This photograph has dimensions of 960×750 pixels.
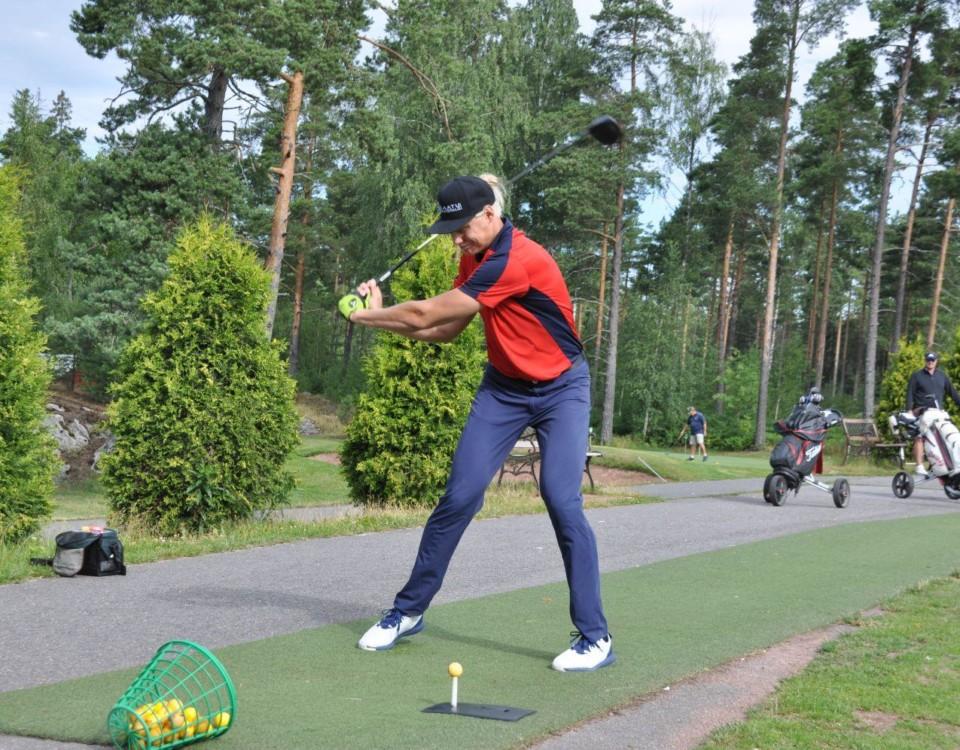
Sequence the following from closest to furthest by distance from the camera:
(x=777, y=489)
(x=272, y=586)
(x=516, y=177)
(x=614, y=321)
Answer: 1. (x=516, y=177)
2. (x=272, y=586)
3. (x=777, y=489)
4. (x=614, y=321)

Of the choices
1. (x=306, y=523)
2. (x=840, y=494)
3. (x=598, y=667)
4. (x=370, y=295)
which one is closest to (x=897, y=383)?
(x=840, y=494)

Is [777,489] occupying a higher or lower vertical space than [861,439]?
lower

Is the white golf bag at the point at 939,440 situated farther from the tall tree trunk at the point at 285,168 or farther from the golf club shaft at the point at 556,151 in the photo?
the tall tree trunk at the point at 285,168

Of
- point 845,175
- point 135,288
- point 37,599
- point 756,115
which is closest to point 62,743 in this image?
point 37,599

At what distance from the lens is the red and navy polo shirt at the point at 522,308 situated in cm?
516

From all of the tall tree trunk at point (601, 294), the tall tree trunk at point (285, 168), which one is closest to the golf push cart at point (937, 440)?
the tall tree trunk at point (285, 168)

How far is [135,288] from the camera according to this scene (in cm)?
2927

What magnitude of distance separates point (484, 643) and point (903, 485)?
43.7ft

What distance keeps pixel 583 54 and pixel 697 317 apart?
21.0 meters

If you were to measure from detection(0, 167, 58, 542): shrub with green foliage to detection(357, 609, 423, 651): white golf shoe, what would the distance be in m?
5.06

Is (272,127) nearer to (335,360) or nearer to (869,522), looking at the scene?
(869,522)

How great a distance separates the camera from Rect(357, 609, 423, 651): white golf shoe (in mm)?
5457

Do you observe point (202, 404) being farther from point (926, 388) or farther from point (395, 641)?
point (926, 388)

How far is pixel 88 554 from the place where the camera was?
7438 millimetres
